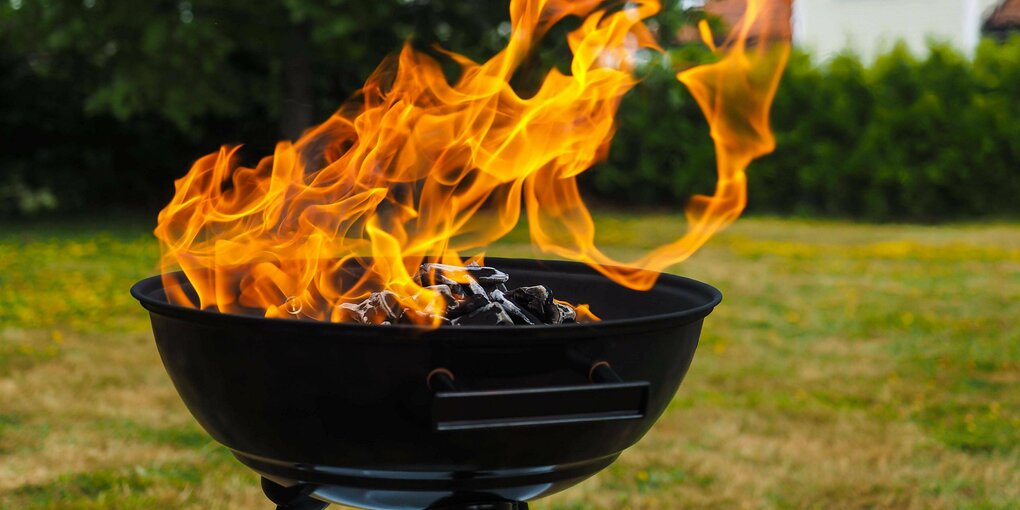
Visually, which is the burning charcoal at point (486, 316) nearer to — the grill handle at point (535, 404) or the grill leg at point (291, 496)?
the grill handle at point (535, 404)

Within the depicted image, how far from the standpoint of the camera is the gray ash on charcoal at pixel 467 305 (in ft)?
5.98

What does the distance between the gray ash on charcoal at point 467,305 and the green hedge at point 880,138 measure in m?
9.07

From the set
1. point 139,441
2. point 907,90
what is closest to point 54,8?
point 139,441

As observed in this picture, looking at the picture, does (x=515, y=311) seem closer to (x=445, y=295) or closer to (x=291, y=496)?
(x=445, y=295)

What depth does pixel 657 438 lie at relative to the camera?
377cm

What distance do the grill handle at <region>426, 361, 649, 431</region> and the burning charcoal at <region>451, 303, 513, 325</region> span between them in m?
0.29

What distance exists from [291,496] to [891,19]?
16.5 metres

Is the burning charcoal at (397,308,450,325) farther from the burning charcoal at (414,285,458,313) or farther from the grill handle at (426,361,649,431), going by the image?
the grill handle at (426,361,649,431)

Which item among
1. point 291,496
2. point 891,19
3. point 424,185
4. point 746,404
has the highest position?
point 891,19

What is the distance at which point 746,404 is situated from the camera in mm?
4230

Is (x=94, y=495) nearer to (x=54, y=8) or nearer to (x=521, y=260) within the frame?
(x=521, y=260)

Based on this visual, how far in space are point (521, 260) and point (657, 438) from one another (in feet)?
5.39

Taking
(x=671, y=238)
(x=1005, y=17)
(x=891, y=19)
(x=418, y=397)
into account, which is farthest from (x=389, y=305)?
(x=1005, y=17)

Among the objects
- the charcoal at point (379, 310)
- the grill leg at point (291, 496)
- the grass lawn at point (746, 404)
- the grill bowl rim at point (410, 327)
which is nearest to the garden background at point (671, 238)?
the grass lawn at point (746, 404)
